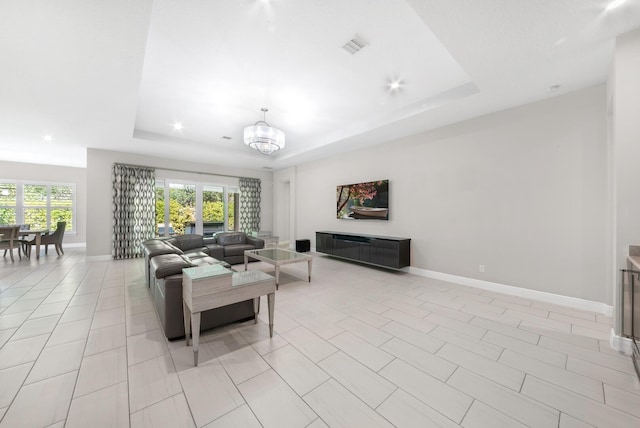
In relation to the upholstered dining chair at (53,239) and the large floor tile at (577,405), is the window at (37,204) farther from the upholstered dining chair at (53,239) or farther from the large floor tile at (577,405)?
the large floor tile at (577,405)

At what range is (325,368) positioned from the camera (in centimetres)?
183

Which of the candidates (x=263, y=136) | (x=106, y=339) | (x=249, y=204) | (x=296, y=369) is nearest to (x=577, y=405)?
(x=296, y=369)

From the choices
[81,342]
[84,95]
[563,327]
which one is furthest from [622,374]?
[84,95]

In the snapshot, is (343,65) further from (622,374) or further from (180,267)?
(622,374)

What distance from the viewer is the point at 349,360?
1.94 meters

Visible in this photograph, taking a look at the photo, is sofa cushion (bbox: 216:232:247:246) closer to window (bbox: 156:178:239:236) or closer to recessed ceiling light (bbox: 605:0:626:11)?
window (bbox: 156:178:239:236)

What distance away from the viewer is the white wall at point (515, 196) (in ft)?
9.52

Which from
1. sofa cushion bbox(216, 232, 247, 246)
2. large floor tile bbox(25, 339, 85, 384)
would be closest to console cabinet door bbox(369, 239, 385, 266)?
sofa cushion bbox(216, 232, 247, 246)

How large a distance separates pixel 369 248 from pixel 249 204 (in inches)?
187

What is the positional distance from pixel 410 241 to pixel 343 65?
3317 mm

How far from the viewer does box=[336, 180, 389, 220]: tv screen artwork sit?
5062 millimetres

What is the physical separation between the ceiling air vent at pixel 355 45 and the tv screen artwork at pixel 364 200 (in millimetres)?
2907

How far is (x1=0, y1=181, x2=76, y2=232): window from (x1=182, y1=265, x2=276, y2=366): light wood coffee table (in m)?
9.16

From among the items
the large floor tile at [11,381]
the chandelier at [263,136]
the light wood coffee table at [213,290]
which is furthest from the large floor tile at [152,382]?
the chandelier at [263,136]
